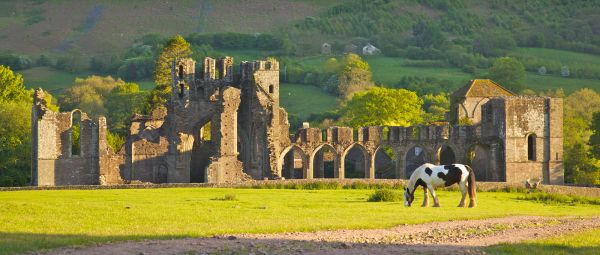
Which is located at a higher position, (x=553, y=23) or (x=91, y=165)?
(x=553, y=23)

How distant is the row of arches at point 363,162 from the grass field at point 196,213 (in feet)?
65.2

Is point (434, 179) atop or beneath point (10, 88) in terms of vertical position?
beneath

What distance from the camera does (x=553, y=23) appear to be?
192375 mm

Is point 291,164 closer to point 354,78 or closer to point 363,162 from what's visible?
point 363,162

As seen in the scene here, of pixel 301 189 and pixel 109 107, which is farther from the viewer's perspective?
pixel 109 107

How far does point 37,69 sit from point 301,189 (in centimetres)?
9080

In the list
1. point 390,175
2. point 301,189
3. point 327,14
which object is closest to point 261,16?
point 327,14

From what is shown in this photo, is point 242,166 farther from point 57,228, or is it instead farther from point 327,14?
point 327,14

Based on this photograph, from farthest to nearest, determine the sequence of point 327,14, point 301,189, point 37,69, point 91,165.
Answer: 1. point 327,14
2. point 37,69
3. point 91,165
4. point 301,189

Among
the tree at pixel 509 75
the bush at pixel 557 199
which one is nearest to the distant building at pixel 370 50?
the tree at pixel 509 75

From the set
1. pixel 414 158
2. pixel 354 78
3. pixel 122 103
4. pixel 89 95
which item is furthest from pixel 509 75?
pixel 414 158

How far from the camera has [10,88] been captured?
107 m

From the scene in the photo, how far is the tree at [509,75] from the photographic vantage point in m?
138

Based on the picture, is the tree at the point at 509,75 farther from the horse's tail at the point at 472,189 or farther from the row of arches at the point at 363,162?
the horse's tail at the point at 472,189
